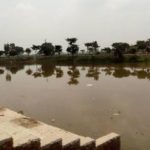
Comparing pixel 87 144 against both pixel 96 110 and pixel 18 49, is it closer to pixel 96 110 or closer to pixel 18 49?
pixel 96 110

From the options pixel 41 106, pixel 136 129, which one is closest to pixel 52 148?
pixel 136 129

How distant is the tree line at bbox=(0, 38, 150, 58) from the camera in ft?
182

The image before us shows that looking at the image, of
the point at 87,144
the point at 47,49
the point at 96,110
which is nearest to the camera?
the point at 87,144

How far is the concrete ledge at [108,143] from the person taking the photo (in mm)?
8250

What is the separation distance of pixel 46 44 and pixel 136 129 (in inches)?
2141

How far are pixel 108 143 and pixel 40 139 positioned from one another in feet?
7.44

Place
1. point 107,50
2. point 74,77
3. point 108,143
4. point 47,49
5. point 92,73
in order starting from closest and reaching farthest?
point 108,143 < point 74,77 < point 92,73 < point 107,50 < point 47,49

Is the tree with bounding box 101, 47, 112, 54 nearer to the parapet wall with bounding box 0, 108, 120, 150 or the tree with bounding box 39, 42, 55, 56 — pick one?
the tree with bounding box 39, 42, 55, 56

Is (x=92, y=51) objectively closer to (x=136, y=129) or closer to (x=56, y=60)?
(x=56, y=60)

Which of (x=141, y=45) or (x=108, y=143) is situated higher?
(x=141, y=45)

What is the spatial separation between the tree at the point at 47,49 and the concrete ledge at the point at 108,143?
177 ft

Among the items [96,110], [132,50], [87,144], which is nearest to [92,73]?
Answer: [96,110]

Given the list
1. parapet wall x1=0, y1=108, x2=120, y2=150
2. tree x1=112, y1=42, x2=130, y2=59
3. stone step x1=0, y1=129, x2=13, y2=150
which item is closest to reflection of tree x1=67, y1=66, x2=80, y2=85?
parapet wall x1=0, y1=108, x2=120, y2=150

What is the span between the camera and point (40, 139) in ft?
23.5
